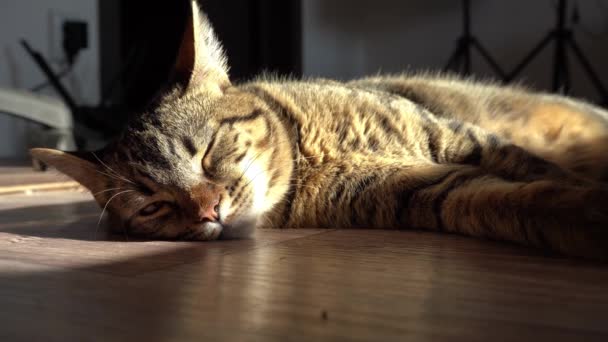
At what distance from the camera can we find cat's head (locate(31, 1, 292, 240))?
1.20m

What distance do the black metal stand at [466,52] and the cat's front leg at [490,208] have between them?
10.9 feet

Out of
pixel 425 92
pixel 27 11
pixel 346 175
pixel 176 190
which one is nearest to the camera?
Result: pixel 176 190

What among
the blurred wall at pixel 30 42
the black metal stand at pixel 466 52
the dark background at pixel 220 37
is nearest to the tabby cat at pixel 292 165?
the dark background at pixel 220 37

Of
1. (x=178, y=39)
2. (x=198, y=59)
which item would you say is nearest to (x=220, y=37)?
(x=178, y=39)

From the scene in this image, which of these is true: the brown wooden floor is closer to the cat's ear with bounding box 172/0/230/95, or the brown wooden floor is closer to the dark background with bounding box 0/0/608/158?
the cat's ear with bounding box 172/0/230/95

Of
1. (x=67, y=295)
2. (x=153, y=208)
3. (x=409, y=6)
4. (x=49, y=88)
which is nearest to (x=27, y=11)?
(x=49, y=88)

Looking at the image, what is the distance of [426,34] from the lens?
4.91 m

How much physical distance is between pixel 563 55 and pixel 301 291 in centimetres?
369

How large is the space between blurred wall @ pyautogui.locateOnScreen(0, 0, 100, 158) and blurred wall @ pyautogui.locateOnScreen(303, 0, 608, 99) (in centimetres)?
168

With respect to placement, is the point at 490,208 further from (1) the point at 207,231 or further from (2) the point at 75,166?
(2) the point at 75,166

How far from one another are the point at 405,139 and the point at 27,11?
10.8ft

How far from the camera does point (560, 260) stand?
0.89m

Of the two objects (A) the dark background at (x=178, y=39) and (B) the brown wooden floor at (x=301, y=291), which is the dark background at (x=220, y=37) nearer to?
(A) the dark background at (x=178, y=39)

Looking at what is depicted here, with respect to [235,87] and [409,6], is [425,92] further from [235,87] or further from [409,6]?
[409,6]
